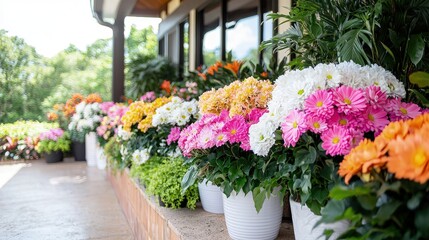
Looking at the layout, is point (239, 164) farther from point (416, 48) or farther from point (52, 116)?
point (52, 116)

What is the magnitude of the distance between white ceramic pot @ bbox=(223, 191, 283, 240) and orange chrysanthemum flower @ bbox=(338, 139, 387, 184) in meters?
0.62

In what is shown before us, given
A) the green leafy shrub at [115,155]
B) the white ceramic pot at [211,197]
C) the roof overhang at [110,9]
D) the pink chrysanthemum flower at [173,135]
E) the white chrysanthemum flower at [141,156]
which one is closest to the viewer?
the white ceramic pot at [211,197]

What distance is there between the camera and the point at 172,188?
5.85 ft

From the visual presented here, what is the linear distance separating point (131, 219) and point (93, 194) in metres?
1.15

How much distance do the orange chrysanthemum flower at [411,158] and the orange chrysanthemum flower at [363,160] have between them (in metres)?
0.02

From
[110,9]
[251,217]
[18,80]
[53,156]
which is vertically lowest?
[53,156]

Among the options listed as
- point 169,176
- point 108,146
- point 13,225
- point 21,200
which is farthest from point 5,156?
point 169,176

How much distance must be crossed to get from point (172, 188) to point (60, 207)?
183 centimetres

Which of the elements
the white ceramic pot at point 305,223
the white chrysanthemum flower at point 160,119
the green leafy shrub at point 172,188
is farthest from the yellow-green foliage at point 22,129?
the white ceramic pot at point 305,223

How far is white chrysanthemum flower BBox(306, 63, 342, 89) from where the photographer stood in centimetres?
103

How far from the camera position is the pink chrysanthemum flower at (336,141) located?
91 cm

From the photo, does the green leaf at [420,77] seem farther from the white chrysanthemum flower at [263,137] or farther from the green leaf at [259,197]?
the green leaf at [259,197]

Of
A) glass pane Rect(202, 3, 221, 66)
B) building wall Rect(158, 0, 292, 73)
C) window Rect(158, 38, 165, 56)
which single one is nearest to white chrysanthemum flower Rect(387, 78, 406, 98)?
building wall Rect(158, 0, 292, 73)

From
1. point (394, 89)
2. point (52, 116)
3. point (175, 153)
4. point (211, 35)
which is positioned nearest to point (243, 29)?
point (211, 35)
